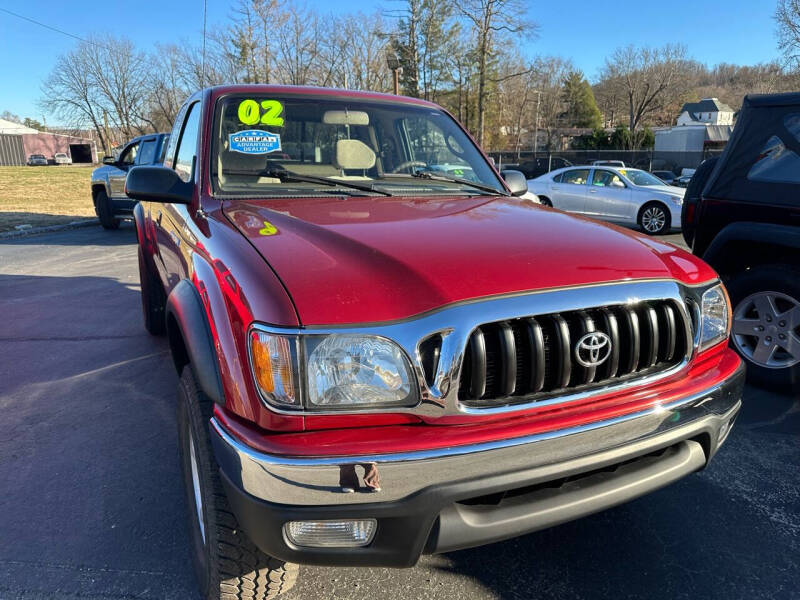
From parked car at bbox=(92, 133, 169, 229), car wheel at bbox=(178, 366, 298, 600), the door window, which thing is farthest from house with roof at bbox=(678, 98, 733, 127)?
car wheel at bbox=(178, 366, 298, 600)

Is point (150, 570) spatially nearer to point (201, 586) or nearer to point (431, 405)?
point (201, 586)

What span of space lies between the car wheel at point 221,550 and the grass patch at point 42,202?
1287 centimetres

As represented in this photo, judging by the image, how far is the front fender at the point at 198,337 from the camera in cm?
170

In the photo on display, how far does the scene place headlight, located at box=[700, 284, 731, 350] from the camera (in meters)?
2.00

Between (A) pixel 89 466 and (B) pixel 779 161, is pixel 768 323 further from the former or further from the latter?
(A) pixel 89 466

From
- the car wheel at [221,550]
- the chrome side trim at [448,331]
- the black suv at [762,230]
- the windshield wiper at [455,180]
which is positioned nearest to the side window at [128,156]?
the windshield wiper at [455,180]

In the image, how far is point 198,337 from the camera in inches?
72.7

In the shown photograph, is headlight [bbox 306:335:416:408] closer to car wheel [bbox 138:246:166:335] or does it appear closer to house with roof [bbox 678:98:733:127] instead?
car wheel [bbox 138:246:166:335]

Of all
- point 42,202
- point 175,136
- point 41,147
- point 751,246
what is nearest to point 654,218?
point 751,246

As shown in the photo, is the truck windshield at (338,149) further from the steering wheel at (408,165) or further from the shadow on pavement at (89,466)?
the shadow on pavement at (89,466)

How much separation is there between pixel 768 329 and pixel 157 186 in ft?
12.5

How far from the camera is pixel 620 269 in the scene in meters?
1.82

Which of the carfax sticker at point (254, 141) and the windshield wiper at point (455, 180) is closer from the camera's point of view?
the carfax sticker at point (254, 141)

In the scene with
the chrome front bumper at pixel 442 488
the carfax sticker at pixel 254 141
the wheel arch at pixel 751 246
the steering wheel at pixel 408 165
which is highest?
the carfax sticker at pixel 254 141
